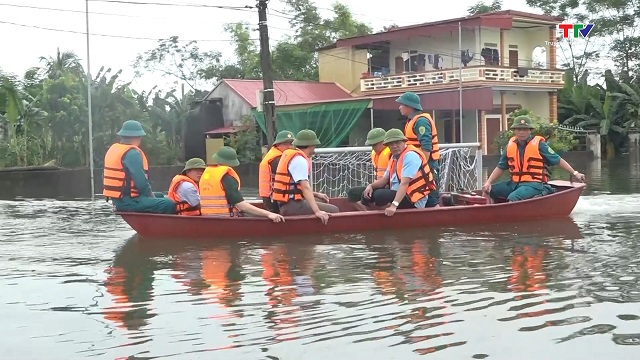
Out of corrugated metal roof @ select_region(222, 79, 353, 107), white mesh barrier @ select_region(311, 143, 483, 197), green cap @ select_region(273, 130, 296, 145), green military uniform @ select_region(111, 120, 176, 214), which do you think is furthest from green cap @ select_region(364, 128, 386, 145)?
corrugated metal roof @ select_region(222, 79, 353, 107)

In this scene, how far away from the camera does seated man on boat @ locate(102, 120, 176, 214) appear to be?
9.98 meters

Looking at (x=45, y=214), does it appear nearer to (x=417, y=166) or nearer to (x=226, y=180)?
(x=226, y=180)

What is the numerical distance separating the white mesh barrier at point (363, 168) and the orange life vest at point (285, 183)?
4.77 metres

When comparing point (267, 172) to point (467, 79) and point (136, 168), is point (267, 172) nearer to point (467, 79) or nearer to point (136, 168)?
point (136, 168)

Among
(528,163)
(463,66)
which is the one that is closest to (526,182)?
Result: (528,163)

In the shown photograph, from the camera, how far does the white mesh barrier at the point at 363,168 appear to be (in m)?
15.2

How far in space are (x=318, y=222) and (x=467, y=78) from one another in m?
22.3

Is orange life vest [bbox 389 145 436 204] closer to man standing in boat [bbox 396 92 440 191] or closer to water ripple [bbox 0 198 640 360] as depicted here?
man standing in boat [bbox 396 92 440 191]

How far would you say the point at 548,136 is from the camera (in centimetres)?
2981

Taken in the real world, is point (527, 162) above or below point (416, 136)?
below

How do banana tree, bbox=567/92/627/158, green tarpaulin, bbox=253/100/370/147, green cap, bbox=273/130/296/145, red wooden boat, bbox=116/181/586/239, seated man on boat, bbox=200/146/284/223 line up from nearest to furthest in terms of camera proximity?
seated man on boat, bbox=200/146/284/223, red wooden boat, bbox=116/181/586/239, green cap, bbox=273/130/296/145, green tarpaulin, bbox=253/100/370/147, banana tree, bbox=567/92/627/158

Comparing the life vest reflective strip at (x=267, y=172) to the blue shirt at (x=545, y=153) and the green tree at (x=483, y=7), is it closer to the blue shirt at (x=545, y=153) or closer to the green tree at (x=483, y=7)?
the blue shirt at (x=545, y=153)

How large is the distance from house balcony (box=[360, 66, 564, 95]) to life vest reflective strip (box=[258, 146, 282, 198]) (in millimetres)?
21423

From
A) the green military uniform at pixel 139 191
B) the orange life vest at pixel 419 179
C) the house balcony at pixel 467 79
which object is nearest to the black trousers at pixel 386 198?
the orange life vest at pixel 419 179
